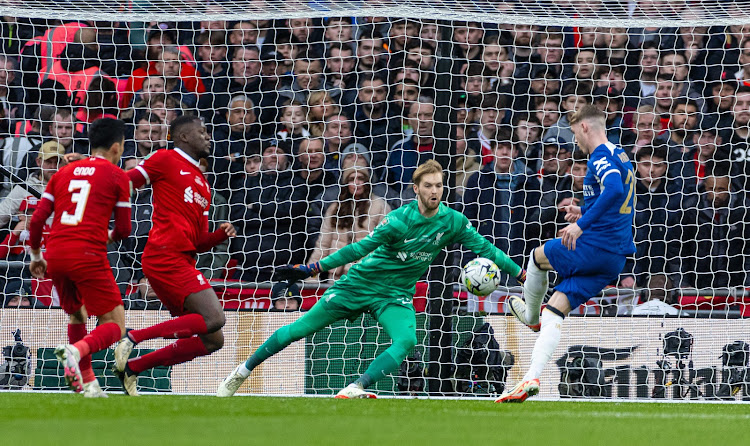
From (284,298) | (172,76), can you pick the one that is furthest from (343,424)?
(172,76)

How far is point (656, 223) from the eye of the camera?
28.6 ft

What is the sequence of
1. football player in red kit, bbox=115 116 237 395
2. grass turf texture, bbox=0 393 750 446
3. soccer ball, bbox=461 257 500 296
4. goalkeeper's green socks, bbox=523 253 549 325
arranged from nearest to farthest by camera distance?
grass turf texture, bbox=0 393 750 446, goalkeeper's green socks, bbox=523 253 549 325, football player in red kit, bbox=115 116 237 395, soccer ball, bbox=461 257 500 296

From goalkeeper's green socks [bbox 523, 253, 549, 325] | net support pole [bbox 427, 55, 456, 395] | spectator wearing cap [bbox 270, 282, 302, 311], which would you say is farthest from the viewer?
spectator wearing cap [bbox 270, 282, 302, 311]

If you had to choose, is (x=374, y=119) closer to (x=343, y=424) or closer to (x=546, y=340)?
(x=546, y=340)

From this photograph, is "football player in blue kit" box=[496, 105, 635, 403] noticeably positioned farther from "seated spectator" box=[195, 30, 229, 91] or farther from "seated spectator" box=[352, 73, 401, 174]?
"seated spectator" box=[195, 30, 229, 91]

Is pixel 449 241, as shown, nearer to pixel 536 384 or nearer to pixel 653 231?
pixel 536 384

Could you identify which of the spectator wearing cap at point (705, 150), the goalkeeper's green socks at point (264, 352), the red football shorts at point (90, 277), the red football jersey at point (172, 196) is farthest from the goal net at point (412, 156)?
the red football shorts at point (90, 277)

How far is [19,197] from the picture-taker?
28.5 feet

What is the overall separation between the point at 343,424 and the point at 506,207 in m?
5.01

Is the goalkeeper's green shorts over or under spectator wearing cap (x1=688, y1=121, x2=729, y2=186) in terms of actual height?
under

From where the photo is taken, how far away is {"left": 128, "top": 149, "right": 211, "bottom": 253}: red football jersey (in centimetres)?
626

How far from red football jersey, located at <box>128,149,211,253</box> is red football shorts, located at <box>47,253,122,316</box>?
459mm

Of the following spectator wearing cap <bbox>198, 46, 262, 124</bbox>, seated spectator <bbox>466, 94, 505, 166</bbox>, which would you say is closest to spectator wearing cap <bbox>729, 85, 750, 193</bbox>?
seated spectator <bbox>466, 94, 505, 166</bbox>

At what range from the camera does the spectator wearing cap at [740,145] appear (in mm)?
8742
